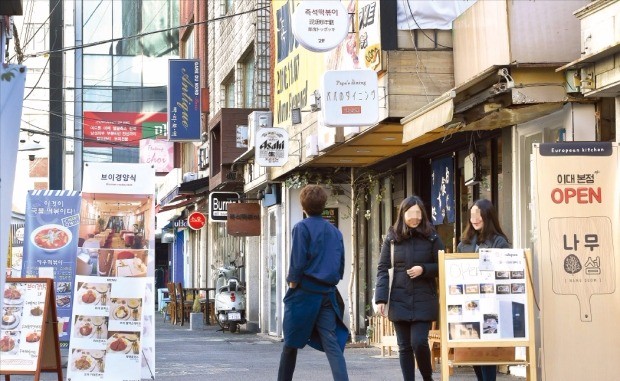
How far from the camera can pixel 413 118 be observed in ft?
48.1

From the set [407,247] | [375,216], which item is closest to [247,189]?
[375,216]

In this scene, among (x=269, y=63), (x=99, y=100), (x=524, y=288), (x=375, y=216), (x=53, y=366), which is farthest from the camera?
(x=99, y=100)

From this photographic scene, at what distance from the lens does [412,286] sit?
420 inches

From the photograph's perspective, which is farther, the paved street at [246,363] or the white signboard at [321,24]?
the white signboard at [321,24]

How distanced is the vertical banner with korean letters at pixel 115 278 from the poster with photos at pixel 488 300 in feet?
11.4

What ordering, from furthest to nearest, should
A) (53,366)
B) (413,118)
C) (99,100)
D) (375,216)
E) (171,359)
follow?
1. (99,100)
2. (375,216)
3. (171,359)
4. (413,118)
5. (53,366)

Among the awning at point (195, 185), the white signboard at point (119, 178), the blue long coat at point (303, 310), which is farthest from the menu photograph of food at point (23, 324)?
the awning at point (195, 185)

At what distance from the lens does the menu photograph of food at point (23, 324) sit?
11297 millimetres

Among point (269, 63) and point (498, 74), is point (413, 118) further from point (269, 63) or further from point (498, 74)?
point (269, 63)

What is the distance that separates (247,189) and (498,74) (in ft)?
57.0

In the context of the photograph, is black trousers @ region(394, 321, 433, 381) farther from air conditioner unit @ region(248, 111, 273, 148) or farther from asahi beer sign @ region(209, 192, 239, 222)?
asahi beer sign @ region(209, 192, 239, 222)

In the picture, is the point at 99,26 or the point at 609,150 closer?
the point at 609,150

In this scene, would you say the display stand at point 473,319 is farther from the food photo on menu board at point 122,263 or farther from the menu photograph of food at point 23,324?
the menu photograph of food at point 23,324

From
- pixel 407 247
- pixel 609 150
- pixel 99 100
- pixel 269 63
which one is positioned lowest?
pixel 407 247
